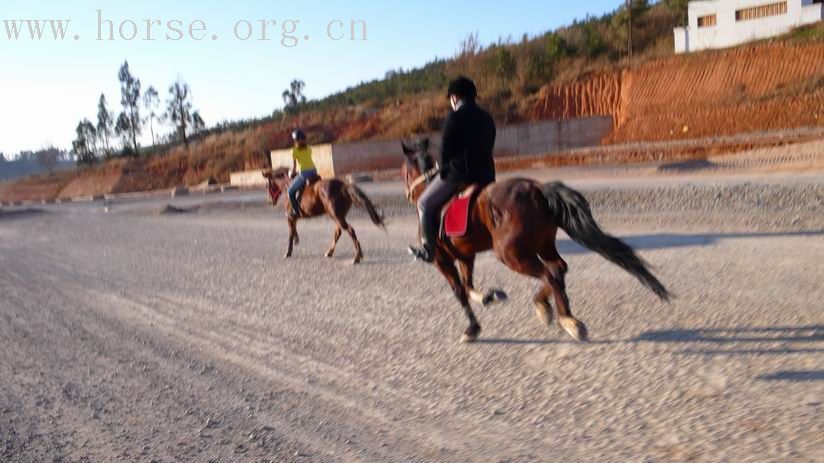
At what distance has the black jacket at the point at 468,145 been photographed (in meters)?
6.61

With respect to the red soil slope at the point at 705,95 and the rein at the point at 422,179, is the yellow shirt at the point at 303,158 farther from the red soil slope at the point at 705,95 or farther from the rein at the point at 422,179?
the red soil slope at the point at 705,95

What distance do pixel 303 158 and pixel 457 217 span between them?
7.00m

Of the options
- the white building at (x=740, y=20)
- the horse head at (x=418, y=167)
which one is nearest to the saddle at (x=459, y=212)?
the horse head at (x=418, y=167)

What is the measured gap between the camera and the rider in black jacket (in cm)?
661

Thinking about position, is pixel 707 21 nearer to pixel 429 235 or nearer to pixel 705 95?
pixel 705 95

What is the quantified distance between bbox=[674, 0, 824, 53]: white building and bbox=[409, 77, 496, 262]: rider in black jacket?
147ft

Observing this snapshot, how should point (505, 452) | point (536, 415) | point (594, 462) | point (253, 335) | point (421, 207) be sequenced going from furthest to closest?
point (253, 335) < point (421, 207) < point (536, 415) < point (505, 452) < point (594, 462)

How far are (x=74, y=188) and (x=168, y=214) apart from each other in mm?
49025

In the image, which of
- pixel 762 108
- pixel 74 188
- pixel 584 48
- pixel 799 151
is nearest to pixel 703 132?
pixel 762 108

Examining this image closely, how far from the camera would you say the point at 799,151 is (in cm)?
1981

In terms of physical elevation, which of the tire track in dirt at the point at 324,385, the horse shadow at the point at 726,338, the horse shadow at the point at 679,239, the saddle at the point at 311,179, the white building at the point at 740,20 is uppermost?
the white building at the point at 740,20

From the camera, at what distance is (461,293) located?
6938 mm

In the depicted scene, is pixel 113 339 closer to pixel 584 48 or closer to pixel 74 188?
pixel 584 48

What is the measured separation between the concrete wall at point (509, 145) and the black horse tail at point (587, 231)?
33718 millimetres
